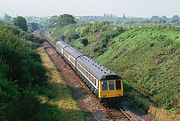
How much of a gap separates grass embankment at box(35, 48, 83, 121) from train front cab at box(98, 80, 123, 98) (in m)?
2.42

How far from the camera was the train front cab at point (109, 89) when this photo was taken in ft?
87.7

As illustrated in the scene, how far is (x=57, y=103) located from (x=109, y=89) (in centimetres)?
474

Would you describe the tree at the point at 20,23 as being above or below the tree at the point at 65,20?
above

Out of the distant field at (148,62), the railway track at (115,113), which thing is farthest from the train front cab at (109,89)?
the distant field at (148,62)

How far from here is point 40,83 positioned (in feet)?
107

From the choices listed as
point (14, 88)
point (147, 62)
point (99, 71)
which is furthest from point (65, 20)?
point (14, 88)

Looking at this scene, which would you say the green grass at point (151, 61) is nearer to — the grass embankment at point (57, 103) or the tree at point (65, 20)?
the grass embankment at point (57, 103)

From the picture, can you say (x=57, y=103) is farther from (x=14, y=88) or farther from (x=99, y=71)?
(x=14, y=88)

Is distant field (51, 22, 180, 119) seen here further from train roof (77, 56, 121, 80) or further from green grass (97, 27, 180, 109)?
train roof (77, 56, 121, 80)

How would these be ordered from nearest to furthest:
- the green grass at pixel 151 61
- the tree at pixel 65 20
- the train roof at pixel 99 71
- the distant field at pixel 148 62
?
1. the train roof at pixel 99 71
2. the distant field at pixel 148 62
3. the green grass at pixel 151 61
4. the tree at pixel 65 20

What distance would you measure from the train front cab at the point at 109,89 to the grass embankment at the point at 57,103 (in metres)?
2.42

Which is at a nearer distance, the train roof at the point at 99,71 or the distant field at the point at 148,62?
the train roof at the point at 99,71

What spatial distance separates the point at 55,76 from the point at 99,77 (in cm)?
1465

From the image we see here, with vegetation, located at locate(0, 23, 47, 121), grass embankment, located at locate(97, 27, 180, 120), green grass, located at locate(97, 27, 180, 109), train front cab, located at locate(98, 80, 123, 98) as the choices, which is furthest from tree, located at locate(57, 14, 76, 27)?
train front cab, located at locate(98, 80, 123, 98)
